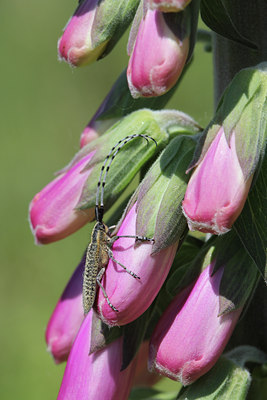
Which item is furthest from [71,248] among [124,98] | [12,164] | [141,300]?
[141,300]

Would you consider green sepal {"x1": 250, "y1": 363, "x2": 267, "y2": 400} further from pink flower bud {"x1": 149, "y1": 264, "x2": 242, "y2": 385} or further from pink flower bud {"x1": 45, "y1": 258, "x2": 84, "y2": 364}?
pink flower bud {"x1": 45, "y1": 258, "x2": 84, "y2": 364}

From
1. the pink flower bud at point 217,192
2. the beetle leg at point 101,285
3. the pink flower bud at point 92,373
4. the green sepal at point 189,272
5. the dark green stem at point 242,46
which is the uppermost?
the dark green stem at point 242,46

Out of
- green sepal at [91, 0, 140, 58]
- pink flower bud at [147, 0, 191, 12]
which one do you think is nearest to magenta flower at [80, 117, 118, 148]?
green sepal at [91, 0, 140, 58]

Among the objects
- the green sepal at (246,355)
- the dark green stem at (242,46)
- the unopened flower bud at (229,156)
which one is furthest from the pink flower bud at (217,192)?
the green sepal at (246,355)

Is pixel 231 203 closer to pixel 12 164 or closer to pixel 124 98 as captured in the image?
pixel 124 98

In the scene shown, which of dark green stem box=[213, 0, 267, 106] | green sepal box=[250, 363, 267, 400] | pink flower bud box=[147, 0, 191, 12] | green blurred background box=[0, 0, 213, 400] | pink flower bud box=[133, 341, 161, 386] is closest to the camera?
pink flower bud box=[147, 0, 191, 12]

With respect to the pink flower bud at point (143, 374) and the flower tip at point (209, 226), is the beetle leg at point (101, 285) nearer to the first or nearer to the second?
the flower tip at point (209, 226)

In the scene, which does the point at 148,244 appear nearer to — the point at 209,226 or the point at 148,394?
the point at 209,226
